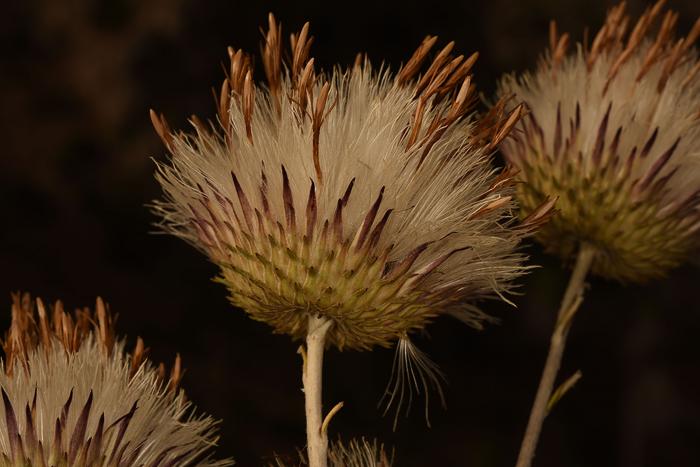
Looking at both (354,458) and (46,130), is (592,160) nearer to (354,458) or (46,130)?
(354,458)

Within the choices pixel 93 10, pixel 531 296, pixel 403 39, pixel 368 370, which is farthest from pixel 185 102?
pixel 531 296

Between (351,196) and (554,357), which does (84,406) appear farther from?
(554,357)

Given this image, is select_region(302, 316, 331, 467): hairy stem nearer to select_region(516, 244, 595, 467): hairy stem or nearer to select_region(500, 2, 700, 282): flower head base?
select_region(516, 244, 595, 467): hairy stem

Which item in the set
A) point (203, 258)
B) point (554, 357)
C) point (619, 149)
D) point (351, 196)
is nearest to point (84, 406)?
point (351, 196)

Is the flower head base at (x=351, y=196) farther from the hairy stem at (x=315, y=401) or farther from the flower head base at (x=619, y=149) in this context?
the flower head base at (x=619, y=149)

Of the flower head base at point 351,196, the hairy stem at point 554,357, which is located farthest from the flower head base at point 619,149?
the flower head base at point 351,196
